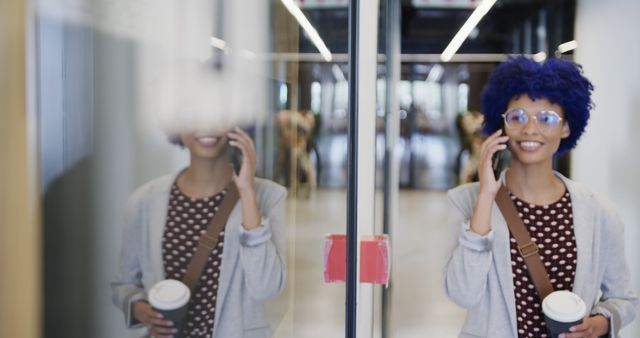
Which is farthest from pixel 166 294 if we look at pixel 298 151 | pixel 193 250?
pixel 298 151

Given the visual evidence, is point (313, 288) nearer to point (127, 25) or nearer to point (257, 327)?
point (257, 327)

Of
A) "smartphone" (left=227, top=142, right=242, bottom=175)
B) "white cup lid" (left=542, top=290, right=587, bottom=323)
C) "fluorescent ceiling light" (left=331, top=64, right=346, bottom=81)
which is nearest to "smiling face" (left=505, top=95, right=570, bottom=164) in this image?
"white cup lid" (left=542, top=290, right=587, bottom=323)

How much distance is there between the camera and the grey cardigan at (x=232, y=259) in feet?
4.75

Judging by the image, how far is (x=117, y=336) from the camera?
1.44m

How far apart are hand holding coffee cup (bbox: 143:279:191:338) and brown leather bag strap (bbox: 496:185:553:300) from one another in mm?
857

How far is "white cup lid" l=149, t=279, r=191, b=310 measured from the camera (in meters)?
1.45

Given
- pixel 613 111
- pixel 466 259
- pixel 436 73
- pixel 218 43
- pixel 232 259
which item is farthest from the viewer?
pixel 436 73

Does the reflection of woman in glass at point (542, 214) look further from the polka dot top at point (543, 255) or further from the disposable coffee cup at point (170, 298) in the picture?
the disposable coffee cup at point (170, 298)

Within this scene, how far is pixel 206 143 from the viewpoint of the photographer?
1454mm

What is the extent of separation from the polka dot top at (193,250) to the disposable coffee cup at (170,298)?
0.05ft

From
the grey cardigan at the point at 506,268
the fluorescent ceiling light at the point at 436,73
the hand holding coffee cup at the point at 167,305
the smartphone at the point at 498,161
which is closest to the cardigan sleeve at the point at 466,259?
the grey cardigan at the point at 506,268

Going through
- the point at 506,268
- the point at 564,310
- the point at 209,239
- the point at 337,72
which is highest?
the point at 337,72

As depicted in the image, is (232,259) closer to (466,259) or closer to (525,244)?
(466,259)

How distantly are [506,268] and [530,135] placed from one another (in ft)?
1.19
